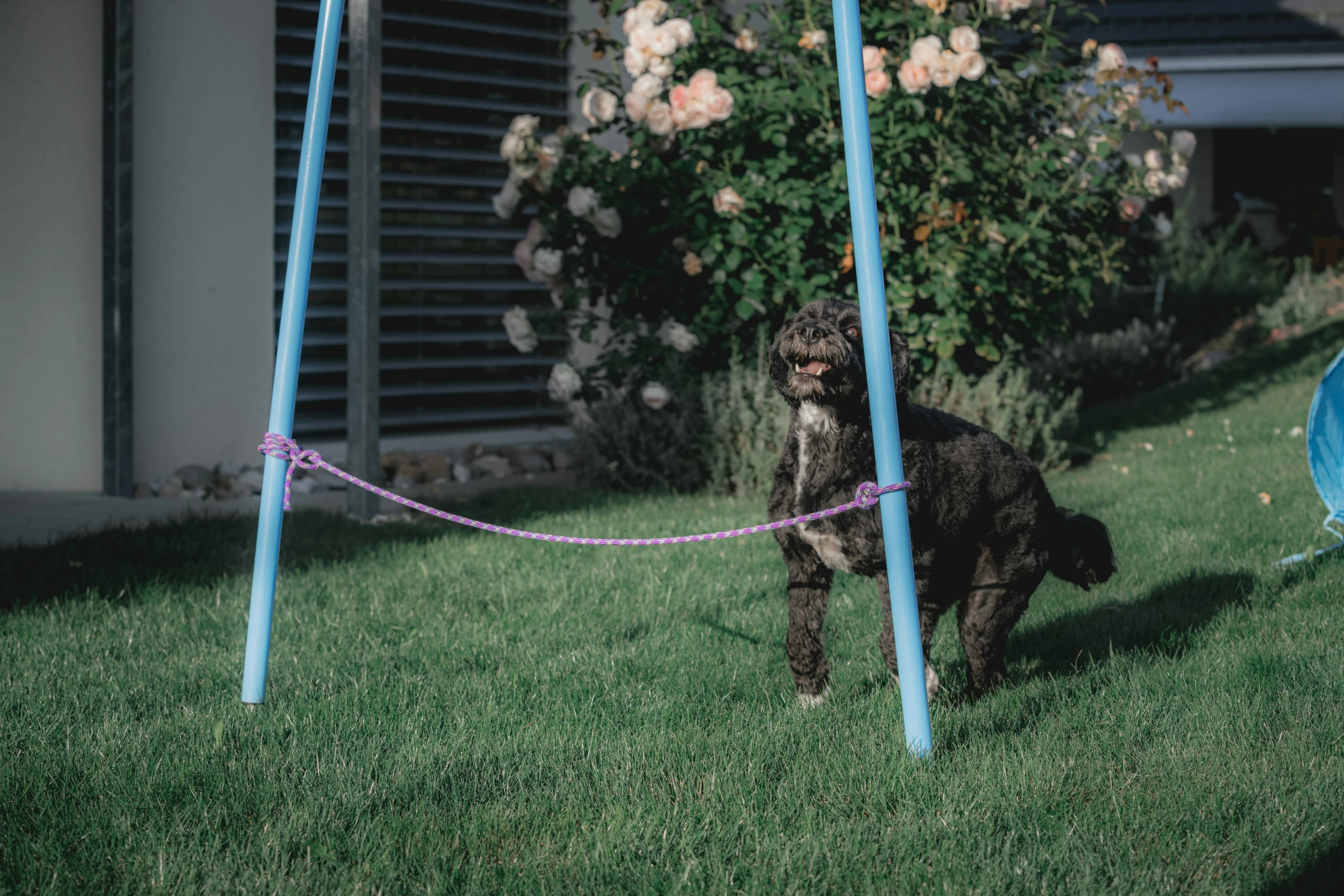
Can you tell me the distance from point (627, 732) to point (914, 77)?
4.11 m

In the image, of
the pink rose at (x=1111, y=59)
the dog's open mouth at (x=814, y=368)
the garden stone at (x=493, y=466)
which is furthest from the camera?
the garden stone at (x=493, y=466)

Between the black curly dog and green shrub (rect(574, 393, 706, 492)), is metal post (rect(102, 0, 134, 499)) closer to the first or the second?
green shrub (rect(574, 393, 706, 492))

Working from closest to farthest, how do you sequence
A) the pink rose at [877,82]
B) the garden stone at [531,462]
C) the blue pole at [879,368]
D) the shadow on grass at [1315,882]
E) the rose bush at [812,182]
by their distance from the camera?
1. the shadow on grass at [1315,882]
2. the blue pole at [879,368]
3. the pink rose at [877,82]
4. the rose bush at [812,182]
5. the garden stone at [531,462]

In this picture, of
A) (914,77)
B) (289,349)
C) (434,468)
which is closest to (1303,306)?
(914,77)

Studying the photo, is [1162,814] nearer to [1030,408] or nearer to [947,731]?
[947,731]

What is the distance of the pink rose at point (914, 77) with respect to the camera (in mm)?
6125

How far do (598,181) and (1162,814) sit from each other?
4927 mm

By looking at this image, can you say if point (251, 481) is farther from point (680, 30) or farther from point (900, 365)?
point (900, 365)

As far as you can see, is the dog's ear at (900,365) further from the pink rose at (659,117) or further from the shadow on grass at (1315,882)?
the pink rose at (659,117)

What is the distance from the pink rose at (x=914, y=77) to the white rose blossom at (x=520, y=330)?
2.43 m

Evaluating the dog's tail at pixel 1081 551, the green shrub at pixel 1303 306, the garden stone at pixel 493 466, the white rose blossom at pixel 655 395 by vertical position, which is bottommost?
the dog's tail at pixel 1081 551

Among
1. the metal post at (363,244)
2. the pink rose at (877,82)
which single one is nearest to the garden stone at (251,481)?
the metal post at (363,244)

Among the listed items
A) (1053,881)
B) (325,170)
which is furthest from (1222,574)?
(325,170)

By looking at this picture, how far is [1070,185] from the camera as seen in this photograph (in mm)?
7059
